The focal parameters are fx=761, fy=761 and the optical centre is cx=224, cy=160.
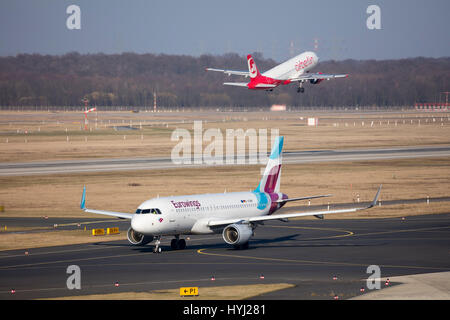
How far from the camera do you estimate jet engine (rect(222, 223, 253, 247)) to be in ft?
185

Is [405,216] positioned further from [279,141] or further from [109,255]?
[109,255]

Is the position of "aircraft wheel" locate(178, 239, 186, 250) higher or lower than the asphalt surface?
lower

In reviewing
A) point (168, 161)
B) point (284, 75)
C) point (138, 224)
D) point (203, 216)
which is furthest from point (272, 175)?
point (168, 161)

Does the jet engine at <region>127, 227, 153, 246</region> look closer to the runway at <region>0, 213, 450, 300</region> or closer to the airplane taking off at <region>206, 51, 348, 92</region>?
the runway at <region>0, 213, 450, 300</region>

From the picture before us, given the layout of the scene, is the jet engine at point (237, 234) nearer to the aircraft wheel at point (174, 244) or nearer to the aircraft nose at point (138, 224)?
the aircraft wheel at point (174, 244)

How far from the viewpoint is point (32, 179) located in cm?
10531

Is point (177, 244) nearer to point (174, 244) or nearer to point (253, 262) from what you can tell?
point (174, 244)

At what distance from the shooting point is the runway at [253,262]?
1708 inches

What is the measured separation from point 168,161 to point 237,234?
2893 inches

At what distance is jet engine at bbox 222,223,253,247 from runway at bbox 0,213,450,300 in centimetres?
79

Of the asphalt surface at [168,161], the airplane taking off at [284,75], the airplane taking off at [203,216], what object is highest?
the airplane taking off at [284,75]

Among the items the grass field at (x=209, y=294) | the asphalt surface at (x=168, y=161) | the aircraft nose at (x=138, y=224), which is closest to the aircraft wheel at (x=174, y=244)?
the aircraft nose at (x=138, y=224)

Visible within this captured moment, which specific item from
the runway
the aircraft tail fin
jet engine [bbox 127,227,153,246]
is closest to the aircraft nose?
the runway

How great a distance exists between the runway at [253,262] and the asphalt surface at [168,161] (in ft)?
176
